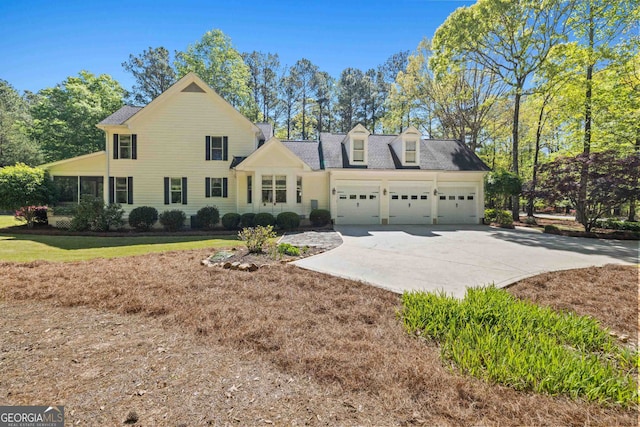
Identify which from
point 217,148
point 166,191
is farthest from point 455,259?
point 166,191

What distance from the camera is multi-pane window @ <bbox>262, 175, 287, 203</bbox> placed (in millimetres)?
16531

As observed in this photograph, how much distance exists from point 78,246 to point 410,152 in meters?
17.7

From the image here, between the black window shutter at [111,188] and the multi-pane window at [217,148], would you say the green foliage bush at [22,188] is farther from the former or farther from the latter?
the multi-pane window at [217,148]

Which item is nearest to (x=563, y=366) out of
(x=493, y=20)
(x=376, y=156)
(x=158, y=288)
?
(x=158, y=288)

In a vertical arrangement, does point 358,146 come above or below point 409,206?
above

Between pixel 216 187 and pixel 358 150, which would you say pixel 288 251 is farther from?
pixel 358 150

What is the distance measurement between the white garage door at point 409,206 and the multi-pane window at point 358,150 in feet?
9.89

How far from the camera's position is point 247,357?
3.38 metres

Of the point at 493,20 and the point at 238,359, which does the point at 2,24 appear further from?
the point at 493,20

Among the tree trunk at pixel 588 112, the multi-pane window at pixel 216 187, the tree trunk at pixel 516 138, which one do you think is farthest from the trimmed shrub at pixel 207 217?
the tree trunk at pixel 516 138

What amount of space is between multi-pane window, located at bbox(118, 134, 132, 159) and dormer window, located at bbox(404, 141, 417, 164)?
1682 cm

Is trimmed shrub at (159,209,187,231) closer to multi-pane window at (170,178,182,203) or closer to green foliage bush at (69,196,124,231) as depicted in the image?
multi-pane window at (170,178,182,203)

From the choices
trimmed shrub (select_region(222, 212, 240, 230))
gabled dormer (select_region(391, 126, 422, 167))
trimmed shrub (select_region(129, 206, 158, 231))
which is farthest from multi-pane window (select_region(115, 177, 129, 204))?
gabled dormer (select_region(391, 126, 422, 167))

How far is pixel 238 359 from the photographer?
10.9 feet
